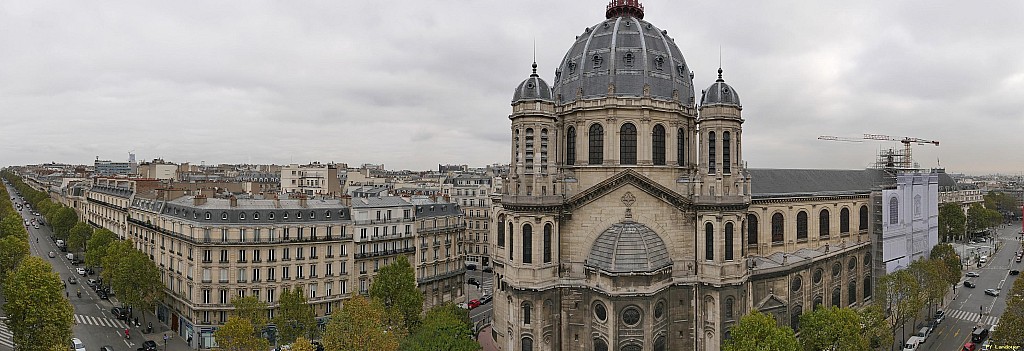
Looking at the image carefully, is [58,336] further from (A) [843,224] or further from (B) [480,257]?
(A) [843,224]

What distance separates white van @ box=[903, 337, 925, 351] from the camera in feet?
168

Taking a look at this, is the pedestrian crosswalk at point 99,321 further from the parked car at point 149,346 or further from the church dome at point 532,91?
the church dome at point 532,91

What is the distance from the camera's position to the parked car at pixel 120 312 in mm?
62312

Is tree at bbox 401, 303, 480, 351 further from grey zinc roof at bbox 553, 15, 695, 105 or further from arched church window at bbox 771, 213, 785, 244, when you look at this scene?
arched church window at bbox 771, 213, 785, 244

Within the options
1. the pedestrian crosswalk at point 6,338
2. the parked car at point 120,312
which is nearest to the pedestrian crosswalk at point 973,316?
the parked car at point 120,312

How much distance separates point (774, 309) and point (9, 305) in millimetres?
57382

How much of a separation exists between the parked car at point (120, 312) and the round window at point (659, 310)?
5441 centimetres

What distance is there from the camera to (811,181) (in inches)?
2400

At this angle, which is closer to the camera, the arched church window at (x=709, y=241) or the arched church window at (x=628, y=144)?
the arched church window at (x=709, y=241)

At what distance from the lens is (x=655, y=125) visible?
47.3 meters

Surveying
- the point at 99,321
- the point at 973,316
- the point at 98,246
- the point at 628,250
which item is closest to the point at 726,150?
the point at 628,250

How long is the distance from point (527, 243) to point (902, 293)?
3439cm

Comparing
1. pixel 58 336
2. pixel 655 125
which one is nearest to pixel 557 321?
pixel 655 125

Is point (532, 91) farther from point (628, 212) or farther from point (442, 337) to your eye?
point (442, 337)
